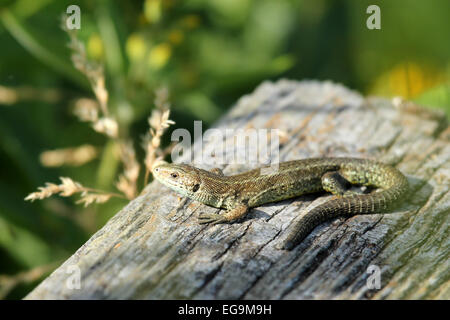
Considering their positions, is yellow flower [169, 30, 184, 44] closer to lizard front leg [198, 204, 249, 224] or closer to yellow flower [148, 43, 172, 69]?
yellow flower [148, 43, 172, 69]

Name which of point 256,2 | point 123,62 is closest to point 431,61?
point 256,2

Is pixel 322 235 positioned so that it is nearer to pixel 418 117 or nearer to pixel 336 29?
pixel 418 117

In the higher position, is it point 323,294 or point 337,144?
point 337,144

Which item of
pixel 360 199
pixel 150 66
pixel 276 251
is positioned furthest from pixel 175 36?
pixel 276 251

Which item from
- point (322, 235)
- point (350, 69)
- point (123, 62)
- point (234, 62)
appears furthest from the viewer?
point (350, 69)

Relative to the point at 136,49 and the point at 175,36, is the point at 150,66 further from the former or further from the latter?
the point at 175,36
